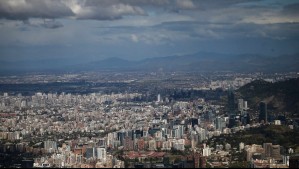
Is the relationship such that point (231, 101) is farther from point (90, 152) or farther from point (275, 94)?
point (90, 152)

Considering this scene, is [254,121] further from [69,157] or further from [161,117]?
[69,157]

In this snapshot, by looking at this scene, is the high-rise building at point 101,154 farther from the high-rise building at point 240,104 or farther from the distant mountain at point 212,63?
the distant mountain at point 212,63

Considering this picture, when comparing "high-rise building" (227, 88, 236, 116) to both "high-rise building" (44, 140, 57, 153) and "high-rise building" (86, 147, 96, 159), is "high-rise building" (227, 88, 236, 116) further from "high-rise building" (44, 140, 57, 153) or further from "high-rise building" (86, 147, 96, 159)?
"high-rise building" (86, 147, 96, 159)

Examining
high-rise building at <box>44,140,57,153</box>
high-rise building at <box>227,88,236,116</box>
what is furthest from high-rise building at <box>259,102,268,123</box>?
high-rise building at <box>44,140,57,153</box>

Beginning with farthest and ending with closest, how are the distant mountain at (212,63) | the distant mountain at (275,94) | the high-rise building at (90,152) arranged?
the distant mountain at (212,63)
the distant mountain at (275,94)
the high-rise building at (90,152)

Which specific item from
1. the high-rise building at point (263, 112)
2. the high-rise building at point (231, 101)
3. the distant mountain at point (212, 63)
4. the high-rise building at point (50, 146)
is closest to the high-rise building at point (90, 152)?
the high-rise building at point (50, 146)

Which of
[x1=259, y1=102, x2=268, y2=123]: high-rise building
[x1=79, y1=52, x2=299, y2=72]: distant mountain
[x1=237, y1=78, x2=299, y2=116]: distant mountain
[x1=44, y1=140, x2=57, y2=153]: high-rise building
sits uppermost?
[x1=79, y1=52, x2=299, y2=72]: distant mountain

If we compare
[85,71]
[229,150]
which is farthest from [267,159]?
[85,71]

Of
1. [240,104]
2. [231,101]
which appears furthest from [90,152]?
[231,101]
